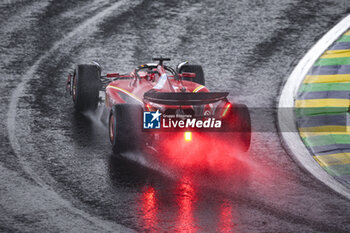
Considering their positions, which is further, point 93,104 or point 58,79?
point 58,79

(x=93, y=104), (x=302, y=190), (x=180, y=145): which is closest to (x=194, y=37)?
(x=93, y=104)

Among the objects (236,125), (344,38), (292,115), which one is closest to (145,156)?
(236,125)

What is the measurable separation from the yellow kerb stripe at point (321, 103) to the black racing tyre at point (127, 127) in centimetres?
409

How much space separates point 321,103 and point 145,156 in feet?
13.9

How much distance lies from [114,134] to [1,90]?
14.1 ft

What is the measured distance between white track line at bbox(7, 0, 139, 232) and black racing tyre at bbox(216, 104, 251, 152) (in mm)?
2933

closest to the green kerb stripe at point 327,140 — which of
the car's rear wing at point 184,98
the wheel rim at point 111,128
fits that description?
the car's rear wing at point 184,98

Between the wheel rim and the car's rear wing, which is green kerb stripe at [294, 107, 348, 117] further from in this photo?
the wheel rim

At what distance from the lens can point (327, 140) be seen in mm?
10555

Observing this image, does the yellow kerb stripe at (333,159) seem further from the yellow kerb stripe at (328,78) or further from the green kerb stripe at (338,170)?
the yellow kerb stripe at (328,78)

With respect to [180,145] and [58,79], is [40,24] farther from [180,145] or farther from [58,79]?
[180,145]

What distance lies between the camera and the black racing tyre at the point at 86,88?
39.4ft

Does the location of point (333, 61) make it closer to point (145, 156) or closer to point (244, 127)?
point (244, 127)

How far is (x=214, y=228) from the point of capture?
713cm
